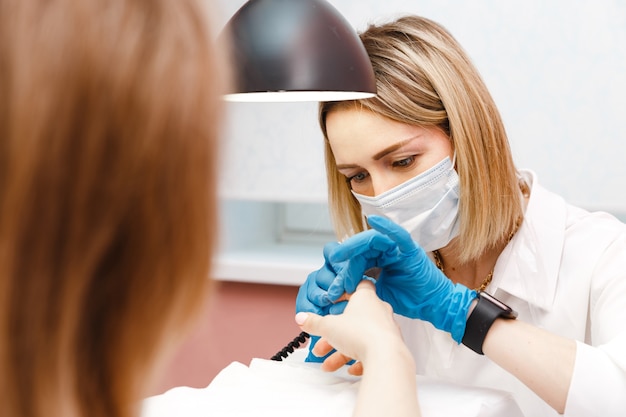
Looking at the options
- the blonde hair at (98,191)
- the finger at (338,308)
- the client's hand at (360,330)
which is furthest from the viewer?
the finger at (338,308)

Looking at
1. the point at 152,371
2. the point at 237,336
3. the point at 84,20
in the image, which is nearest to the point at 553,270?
the point at 152,371

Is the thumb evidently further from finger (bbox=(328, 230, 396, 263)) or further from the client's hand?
finger (bbox=(328, 230, 396, 263))

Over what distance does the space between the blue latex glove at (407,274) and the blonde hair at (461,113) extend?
219 mm

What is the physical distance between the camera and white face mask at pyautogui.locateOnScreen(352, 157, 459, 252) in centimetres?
142

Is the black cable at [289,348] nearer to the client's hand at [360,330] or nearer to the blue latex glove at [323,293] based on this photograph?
the blue latex glove at [323,293]

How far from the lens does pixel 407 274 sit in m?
1.27

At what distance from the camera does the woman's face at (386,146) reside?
1.42 metres

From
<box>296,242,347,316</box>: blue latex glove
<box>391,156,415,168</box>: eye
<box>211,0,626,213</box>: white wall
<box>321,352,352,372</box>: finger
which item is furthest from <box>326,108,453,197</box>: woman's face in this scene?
<box>211,0,626,213</box>: white wall

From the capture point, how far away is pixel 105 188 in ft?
1.37

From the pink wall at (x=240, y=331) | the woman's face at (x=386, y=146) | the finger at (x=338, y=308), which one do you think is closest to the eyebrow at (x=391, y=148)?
the woman's face at (x=386, y=146)

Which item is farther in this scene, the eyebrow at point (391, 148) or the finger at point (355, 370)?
the eyebrow at point (391, 148)

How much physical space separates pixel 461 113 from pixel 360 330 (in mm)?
584

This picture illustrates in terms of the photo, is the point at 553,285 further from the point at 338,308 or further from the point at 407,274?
the point at 338,308

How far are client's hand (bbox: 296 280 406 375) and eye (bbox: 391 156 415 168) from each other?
319 millimetres
